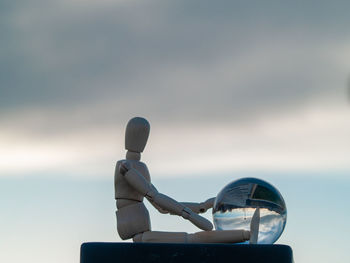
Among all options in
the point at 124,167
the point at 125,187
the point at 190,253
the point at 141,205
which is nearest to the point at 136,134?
the point at 124,167

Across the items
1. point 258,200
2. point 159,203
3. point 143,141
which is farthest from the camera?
point 143,141

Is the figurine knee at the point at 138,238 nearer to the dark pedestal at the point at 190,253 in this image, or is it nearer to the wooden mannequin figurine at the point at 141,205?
the wooden mannequin figurine at the point at 141,205

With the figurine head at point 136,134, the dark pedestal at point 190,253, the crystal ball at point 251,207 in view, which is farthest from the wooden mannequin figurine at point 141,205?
the dark pedestal at point 190,253

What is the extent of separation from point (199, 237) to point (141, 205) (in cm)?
140

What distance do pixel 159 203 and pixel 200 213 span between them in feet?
3.31

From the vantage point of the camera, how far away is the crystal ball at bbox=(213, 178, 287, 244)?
325 inches

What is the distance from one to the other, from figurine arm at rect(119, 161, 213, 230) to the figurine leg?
0.31m

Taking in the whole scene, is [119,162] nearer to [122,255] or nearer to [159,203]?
[159,203]

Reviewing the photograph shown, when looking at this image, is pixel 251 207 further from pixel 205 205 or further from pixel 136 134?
pixel 136 134

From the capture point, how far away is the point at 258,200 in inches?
325

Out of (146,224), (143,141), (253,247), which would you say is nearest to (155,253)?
(253,247)

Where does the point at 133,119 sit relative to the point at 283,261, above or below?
above

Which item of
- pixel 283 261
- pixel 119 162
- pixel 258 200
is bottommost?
pixel 283 261

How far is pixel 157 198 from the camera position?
909cm
